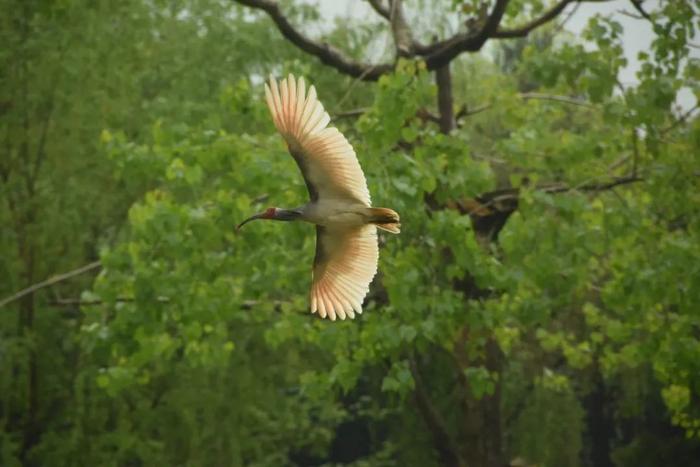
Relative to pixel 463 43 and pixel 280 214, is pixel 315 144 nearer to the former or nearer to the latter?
pixel 280 214

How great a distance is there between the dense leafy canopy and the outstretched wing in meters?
3.47

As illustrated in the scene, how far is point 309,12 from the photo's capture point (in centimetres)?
2300

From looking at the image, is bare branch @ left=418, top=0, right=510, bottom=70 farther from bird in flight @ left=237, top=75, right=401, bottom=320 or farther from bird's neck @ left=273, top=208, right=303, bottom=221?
bird's neck @ left=273, top=208, right=303, bottom=221

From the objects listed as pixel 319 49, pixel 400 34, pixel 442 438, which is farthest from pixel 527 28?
pixel 442 438

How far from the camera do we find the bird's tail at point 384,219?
8055 millimetres

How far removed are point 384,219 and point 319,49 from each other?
763 centimetres

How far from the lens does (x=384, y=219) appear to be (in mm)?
8164

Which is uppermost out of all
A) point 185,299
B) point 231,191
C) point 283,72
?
point 283,72

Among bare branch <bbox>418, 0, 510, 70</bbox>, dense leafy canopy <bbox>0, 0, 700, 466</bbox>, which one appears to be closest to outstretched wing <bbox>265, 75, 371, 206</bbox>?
dense leafy canopy <bbox>0, 0, 700, 466</bbox>

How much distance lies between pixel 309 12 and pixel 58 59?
269 inches

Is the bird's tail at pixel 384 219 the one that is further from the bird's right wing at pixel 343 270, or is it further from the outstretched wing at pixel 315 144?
the bird's right wing at pixel 343 270

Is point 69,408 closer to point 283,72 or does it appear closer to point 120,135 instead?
point 120,135

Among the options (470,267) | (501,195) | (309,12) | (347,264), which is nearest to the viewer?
(347,264)

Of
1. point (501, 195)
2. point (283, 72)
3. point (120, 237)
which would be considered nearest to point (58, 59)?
point (120, 237)
